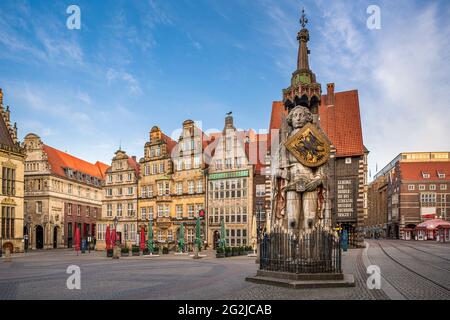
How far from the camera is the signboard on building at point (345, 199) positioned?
40281mm

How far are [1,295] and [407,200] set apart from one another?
82322mm

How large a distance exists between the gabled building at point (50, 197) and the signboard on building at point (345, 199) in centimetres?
3591

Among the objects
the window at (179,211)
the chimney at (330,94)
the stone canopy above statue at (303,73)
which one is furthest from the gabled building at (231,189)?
the stone canopy above statue at (303,73)

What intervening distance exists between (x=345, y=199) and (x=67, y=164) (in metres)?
39.9

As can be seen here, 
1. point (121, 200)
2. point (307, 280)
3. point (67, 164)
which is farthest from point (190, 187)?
point (307, 280)

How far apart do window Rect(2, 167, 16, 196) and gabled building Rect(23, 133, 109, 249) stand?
9.15m

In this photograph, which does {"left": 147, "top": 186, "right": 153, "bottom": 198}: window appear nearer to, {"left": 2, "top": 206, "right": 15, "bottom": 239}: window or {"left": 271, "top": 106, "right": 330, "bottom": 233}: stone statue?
{"left": 2, "top": 206, "right": 15, "bottom": 239}: window

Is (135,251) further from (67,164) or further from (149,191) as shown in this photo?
(67,164)

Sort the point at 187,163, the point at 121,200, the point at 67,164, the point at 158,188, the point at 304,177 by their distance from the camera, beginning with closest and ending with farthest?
the point at 304,177
the point at 187,163
the point at 158,188
the point at 121,200
the point at 67,164

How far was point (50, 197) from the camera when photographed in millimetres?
54688

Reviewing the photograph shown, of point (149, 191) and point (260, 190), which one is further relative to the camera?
point (149, 191)

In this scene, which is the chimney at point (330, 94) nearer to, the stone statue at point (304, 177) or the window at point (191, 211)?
the window at point (191, 211)
